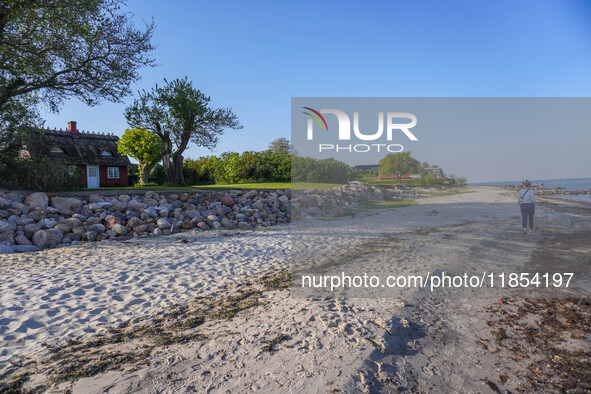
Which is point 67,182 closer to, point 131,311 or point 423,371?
point 131,311

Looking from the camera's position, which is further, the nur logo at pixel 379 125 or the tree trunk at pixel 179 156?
the tree trunk at pixel 179 156

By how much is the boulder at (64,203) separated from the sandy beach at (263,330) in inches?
121

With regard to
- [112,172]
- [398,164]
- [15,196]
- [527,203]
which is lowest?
[527,203]

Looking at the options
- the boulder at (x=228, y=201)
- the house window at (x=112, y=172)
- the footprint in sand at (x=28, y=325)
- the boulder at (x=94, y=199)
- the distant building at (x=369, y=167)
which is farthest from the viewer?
the house window at (x=112, y=172)

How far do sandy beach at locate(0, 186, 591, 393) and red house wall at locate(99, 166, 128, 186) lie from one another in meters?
22.4

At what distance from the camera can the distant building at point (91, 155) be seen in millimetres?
24688

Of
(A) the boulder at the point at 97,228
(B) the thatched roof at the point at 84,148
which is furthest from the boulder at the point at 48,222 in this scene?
(B) the thatched roof at the point at 84,148

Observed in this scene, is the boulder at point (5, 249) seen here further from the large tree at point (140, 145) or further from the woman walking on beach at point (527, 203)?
the large tree at point (140, 145)

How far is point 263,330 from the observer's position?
352cm

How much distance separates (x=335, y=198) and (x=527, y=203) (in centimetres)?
773

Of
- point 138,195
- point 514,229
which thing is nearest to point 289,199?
point 138,195

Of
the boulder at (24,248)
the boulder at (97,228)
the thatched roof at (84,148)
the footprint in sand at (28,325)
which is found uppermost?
the thatched roof at (84,148)

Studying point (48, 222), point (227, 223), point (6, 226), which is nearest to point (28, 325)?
point (6, 226)

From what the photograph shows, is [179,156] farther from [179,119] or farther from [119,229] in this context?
[119,229]
